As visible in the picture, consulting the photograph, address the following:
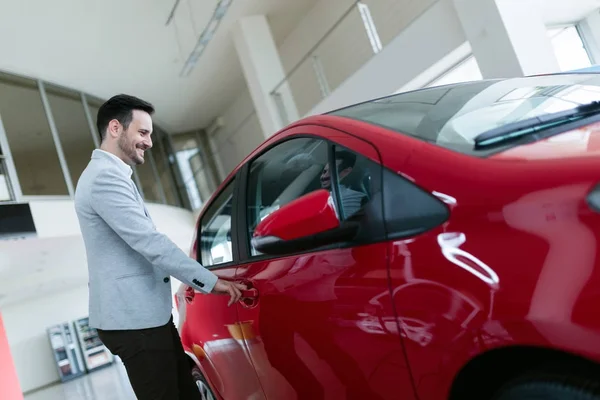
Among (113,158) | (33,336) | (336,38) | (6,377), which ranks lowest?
(6,377)

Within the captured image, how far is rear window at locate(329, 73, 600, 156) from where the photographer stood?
4.00 ft

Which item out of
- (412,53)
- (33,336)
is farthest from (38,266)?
(412,53)

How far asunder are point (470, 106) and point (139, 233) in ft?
3.66

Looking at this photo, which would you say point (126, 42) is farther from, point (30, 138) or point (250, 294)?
point (250, 294)

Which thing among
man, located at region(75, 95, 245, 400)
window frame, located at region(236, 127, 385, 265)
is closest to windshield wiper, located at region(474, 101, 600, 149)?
window frame, located at region(236, 127, 385, 265)

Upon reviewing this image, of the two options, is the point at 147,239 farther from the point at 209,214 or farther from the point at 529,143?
the point at 529,143

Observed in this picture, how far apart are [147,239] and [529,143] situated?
122 centimetres

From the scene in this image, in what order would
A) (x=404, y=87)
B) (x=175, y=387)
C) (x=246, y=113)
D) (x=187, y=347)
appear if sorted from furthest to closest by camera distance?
(x=246, y=113)
(x=404, y=87)
(x=187, y=347)
(x=175, y=387)

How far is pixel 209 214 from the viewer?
234 centimetres

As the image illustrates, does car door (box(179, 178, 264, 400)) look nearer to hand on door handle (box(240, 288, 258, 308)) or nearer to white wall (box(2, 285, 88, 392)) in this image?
hand on door handle (box(240, 288, 258, 308))

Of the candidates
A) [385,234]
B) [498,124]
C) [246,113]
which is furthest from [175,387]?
[246,113]

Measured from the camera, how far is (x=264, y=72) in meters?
9.02

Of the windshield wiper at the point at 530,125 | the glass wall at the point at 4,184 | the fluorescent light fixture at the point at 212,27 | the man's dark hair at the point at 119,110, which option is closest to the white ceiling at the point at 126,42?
the fluorescent light fixture at the point at 212,27

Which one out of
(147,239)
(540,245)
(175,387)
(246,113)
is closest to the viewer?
(540,245)
